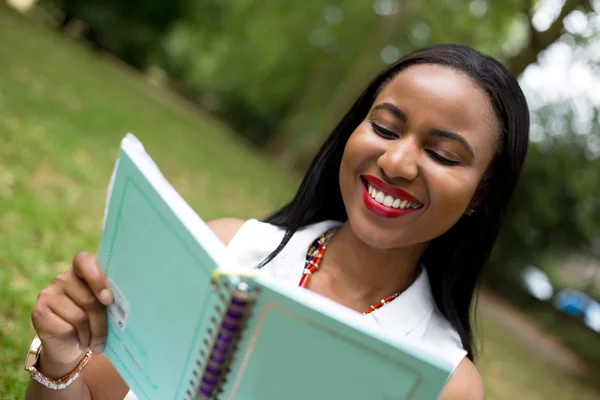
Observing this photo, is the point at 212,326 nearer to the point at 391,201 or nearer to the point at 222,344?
the point at 222,344

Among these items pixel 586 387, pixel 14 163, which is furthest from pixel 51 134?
pixel 586 387

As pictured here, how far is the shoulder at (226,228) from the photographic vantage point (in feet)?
4.44

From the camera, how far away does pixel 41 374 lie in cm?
106

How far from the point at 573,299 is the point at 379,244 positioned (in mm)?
10280

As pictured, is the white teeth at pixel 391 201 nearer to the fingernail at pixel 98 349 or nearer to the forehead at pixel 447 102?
the forehead at pixel 447 102

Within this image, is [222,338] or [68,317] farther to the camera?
[68,317]

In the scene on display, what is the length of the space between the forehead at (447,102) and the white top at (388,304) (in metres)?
0.39

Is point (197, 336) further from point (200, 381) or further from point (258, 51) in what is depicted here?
point (258, 51)

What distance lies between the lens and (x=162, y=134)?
24.5 ft

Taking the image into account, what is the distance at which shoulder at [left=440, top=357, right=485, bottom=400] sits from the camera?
3.59 feet

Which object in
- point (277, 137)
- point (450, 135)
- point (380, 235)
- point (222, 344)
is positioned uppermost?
point (450, 135)

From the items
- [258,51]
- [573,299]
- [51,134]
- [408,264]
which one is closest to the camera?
[408,264]

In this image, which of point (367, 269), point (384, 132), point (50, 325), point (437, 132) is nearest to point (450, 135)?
point (437, 132)

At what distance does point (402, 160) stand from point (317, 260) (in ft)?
1.22
